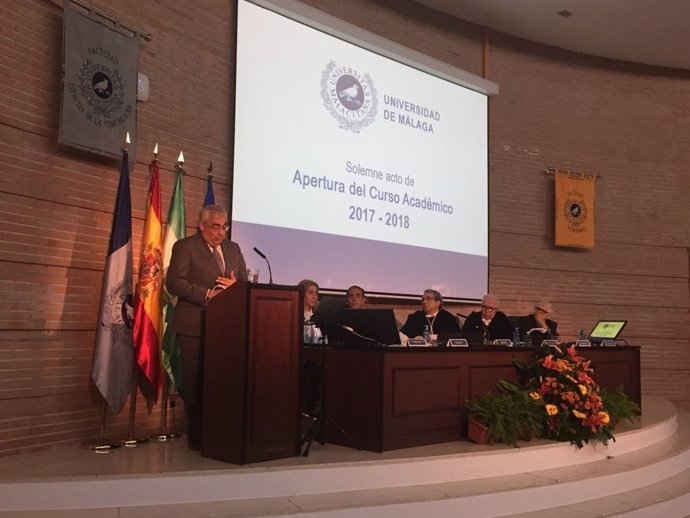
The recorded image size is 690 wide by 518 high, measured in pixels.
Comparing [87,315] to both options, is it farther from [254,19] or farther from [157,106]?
[254,19]

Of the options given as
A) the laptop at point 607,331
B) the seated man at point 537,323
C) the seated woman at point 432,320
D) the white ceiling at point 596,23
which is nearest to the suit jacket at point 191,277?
the seated woman at point 432,320

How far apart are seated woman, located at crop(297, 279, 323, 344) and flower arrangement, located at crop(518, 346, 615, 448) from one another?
160 centimetres

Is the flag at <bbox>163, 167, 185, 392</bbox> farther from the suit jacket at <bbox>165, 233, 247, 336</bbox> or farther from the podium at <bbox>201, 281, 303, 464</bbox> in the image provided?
the podium at <bbox>201, 281, 303, 464</bbox>

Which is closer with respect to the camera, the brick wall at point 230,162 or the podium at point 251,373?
the podium at point 251,373

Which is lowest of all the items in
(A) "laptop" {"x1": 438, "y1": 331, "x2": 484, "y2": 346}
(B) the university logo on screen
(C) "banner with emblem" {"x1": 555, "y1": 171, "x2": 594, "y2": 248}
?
(A) "laptop" {"x1": 438, "y1": 331, "x2": 484, "y2": 346}

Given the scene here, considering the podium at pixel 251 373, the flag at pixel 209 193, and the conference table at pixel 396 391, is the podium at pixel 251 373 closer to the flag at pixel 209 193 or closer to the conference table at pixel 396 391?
the conference table at pixel 396 391

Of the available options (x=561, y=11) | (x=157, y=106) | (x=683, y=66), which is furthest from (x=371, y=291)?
(x=683, y=66)

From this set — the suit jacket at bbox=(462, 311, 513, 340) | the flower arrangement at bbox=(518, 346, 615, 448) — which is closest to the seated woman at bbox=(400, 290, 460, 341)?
the suit jacket at bbox=(462, 311, 513, 340)

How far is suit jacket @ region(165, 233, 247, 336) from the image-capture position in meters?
3.81

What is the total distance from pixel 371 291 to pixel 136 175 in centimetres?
262

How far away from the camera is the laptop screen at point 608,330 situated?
6109mm

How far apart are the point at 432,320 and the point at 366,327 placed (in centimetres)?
159

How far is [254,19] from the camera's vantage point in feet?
18.4

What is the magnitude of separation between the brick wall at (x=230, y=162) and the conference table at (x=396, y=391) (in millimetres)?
1534
